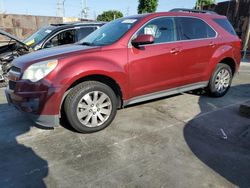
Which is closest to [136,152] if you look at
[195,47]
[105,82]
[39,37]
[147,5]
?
[105,82]

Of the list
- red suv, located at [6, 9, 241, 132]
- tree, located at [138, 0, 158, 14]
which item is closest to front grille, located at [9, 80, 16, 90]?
red suv, located at [6, 9, 241, 132]

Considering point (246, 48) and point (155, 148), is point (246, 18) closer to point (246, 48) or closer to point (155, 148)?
point (246, 48)

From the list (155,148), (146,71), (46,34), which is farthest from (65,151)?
→ (46,34)

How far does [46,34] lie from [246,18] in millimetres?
13827

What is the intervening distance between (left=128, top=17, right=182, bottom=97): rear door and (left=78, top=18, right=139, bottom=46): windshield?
25 cm

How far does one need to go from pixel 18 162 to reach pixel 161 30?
9.83 ft

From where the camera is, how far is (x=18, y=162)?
2715 millimetres

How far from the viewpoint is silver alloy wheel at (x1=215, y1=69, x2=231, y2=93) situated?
195 inches

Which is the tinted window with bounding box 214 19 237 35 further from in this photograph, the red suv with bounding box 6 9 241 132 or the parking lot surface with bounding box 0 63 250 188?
the parking lot surface with bounding box 0 63 250 188

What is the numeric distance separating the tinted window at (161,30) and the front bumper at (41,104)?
5.68ft

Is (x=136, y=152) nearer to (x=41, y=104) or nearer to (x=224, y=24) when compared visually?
(x=41, y=104)

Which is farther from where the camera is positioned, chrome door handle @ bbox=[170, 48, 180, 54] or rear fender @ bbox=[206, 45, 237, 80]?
rear fender @ bbox=[206, 45, 237, 80]

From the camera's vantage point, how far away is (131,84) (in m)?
3.68

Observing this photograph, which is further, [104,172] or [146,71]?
[146,71]
